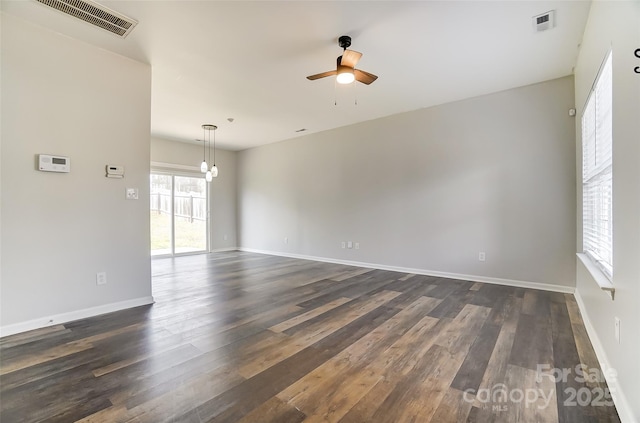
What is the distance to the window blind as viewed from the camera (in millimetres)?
1986

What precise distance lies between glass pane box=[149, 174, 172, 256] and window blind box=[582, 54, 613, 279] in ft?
24.4

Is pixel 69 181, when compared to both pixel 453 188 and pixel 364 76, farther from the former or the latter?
pixel 453 188

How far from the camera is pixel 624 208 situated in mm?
1524

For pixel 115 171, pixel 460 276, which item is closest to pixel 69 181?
pixel 115 171

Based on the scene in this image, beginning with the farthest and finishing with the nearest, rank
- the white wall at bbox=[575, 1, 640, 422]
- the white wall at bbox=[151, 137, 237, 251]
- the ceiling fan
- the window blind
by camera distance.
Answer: the white wall at bbox=[151, 137, 237, 251] → the ceiling fan → the window blind → the white wall at bbox=[575, 1, 640, 422]

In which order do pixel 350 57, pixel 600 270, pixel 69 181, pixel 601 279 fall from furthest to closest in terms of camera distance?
pixel 69 181
pixel 350 57
pixel 600 270
pixel 601 279

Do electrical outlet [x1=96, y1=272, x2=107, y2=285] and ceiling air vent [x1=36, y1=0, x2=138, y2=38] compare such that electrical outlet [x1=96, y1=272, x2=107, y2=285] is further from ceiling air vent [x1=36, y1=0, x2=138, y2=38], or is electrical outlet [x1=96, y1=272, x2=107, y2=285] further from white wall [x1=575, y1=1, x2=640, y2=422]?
white wall [x1=575, y1=1, x2=640, y2=422]

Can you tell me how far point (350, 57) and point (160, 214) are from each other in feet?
19.7

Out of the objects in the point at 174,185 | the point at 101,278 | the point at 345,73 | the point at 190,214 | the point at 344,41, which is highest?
the point at 344,41

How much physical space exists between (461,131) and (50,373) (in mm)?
5274

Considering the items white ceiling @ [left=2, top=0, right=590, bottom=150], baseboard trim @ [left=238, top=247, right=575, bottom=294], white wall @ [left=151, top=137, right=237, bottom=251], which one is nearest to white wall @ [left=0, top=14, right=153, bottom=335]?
white ceiling @ [left=2, top=0, right=590, bottom=150]

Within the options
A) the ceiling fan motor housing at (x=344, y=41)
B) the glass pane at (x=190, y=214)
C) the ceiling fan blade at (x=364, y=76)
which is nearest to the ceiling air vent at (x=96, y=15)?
the ceiling fan motor housing at (x=344, y=41)

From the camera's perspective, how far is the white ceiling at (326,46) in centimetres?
239

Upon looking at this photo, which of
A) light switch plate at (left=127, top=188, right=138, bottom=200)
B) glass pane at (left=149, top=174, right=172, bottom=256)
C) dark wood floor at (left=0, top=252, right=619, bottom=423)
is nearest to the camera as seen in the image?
dark wood floor at (left=0, top=252, right=619, bottom=423)
